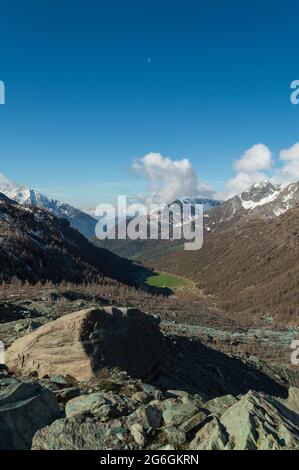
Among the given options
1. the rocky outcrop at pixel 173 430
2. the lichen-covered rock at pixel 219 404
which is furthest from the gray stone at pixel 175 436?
the lichen-covered rock at pixel 219 404

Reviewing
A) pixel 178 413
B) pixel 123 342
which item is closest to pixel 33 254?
pixel 123 342

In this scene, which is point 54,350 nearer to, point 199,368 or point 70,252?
point 199,368

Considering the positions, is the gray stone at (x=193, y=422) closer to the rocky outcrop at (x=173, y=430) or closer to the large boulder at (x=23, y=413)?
the rocky outcrop at (x=173, y=430)

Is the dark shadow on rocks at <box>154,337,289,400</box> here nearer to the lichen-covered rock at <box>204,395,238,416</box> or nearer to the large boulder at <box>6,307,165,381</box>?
the large boulder at <box>6,307,165,381</box>

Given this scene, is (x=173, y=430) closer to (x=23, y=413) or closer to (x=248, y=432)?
(x=248, y=432)

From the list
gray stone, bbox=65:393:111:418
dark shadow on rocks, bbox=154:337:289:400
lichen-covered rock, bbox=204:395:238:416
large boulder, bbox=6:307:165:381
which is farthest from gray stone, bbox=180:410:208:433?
dark shadow on rocks, bbox=154:337:289:400
